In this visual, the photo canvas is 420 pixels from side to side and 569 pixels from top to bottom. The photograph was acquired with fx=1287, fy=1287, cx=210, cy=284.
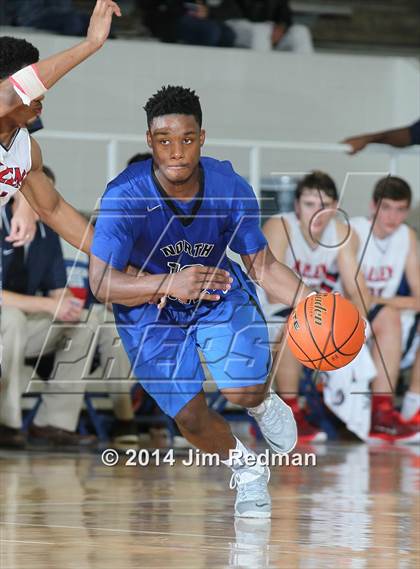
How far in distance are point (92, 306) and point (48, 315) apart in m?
0.43

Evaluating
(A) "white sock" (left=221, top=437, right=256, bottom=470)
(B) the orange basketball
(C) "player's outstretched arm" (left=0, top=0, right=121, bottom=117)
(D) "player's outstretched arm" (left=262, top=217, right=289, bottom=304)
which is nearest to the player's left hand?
(D) "player's outstretched arm" (left=262, top=217, right=289, bottom=304)

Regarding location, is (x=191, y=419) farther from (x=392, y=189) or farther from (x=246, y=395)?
(x=392, y=189)

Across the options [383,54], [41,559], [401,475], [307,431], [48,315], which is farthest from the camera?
[383,54]

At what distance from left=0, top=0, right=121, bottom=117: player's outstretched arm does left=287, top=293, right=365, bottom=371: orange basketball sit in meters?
1.51

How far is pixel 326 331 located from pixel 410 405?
4.01 meters

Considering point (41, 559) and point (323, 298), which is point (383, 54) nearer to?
point (323, 298)

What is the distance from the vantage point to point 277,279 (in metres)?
5.89

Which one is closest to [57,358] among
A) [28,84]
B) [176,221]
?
[176,221]

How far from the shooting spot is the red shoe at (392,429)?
9258 millimetres

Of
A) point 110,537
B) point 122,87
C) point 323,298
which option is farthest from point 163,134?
point 122,87

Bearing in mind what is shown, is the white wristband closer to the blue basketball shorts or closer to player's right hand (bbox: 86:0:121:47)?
player's right hand (bbox: 86:0:121:47)

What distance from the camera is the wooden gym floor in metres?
4.65

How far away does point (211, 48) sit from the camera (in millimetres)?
10844

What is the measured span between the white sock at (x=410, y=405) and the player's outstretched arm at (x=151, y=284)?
13.6ft
